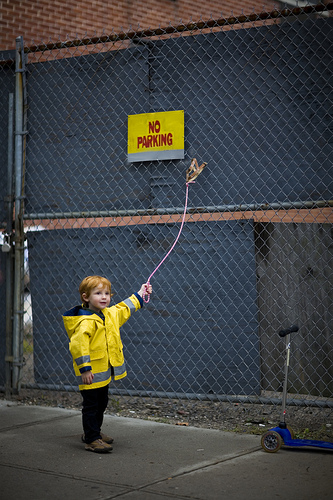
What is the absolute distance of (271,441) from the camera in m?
3.99

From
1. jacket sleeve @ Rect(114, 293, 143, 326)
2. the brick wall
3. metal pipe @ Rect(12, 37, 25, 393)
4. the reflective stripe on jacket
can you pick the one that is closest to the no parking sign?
metal pipe @ Rect(12, 37, 25, 393)

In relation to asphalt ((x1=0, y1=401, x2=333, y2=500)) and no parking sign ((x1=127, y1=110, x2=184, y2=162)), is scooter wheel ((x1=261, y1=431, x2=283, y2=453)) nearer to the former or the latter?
asphalt ((x1=0, y1=401, x2=333, y2=500))

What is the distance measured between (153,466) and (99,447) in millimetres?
449

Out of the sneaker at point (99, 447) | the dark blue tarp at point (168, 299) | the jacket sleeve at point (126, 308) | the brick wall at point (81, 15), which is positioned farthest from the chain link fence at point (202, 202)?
the brick wall at point (81, 15)

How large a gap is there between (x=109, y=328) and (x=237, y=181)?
60.8 inches

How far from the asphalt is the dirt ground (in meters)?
0.24

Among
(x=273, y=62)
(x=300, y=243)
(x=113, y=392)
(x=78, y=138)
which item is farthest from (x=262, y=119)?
(x=113, y=392)

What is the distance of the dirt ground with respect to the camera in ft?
15.4

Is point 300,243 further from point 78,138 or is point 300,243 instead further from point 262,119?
point 78,138

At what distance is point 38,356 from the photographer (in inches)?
223

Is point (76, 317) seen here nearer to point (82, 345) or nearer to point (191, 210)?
point (82, 345)

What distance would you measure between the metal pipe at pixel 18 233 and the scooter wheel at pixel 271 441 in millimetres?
2495

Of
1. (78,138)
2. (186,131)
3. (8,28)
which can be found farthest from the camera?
(8,28)

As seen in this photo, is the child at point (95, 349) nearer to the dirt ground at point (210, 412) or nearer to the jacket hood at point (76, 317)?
the jacket hood at point (76, 317)
